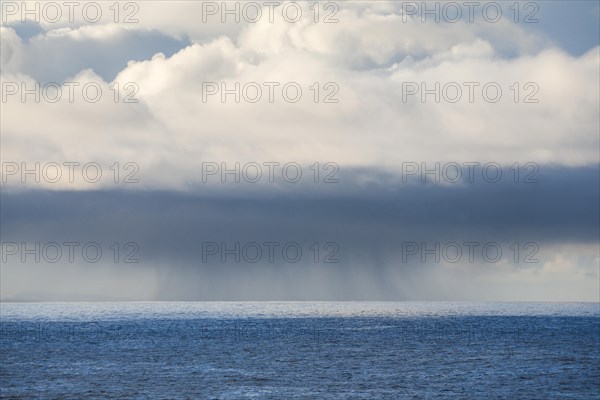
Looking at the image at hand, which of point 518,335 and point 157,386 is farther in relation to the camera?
point 518,335

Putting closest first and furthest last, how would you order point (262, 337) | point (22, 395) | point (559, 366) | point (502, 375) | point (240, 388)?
1. point (22, 395)
2. point (240, 388)
3. point (502, 375)
4. point (559, 366)
5. point (262, 337)

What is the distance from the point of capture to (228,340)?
15162 cm

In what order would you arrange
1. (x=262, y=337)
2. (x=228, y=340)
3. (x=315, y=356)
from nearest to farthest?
(x=315, y=356)
(x=228, y=340)
(x=262, y=337)

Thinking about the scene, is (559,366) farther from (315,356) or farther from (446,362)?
(315,356)

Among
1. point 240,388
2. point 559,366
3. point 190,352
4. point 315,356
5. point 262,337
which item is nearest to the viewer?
point 240,388

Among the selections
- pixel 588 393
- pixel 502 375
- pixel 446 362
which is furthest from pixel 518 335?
pixel 588 393

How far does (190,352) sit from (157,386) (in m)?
43.4

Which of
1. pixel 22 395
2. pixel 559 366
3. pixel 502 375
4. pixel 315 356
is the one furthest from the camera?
pixel 315 356

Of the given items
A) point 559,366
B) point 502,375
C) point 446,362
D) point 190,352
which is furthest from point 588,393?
point 190,352

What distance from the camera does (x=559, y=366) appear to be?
99.6m

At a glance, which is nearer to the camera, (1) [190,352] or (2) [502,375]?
(2) [502,375]

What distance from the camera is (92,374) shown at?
297 ft

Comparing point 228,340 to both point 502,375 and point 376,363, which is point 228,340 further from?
point 502,375

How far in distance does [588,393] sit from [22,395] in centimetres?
5439
